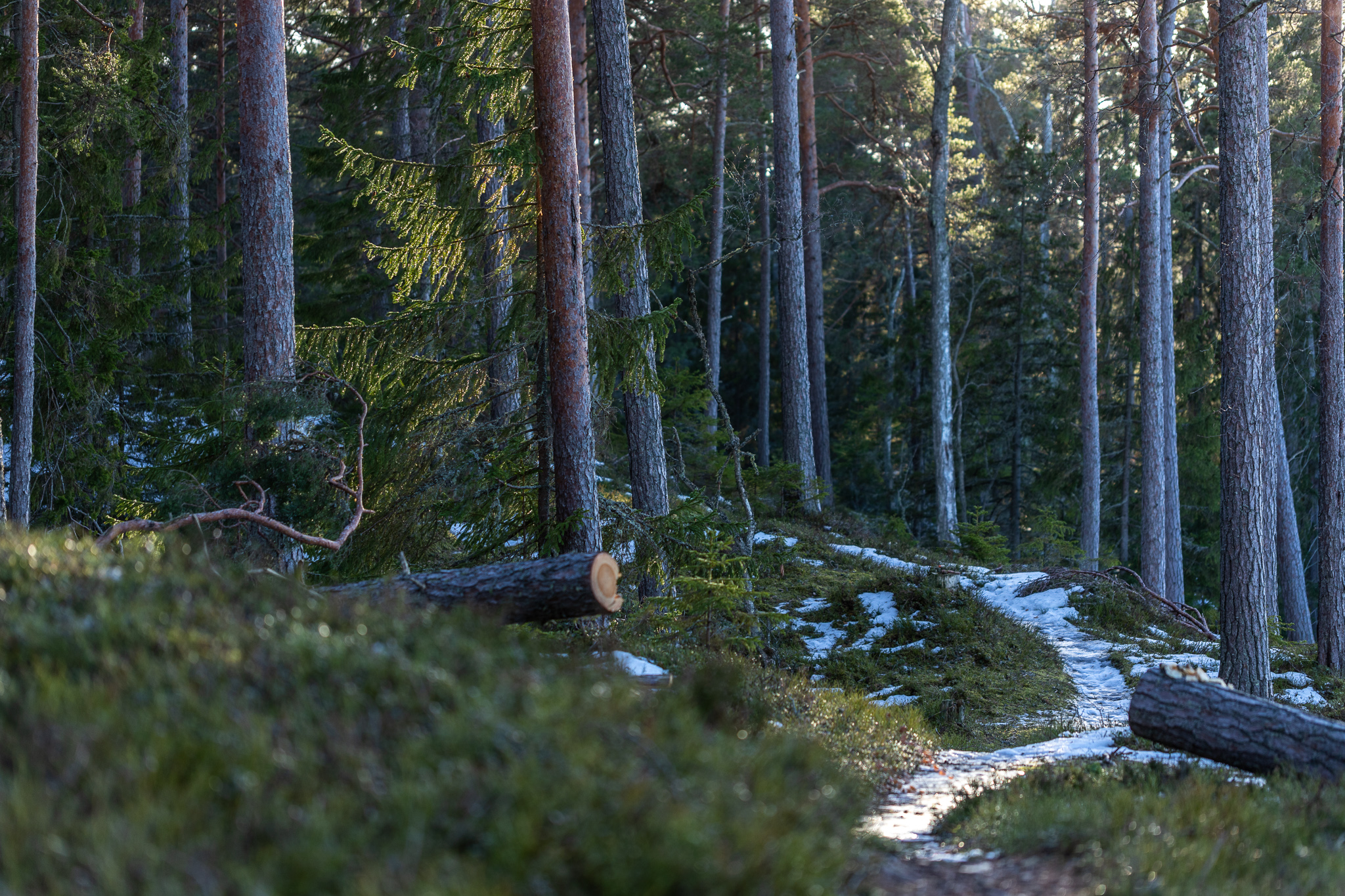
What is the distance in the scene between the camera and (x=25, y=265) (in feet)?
44.3

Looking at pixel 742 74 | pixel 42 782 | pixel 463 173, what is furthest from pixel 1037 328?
pixel 42 782

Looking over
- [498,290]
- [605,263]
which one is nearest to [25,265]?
[498,290]

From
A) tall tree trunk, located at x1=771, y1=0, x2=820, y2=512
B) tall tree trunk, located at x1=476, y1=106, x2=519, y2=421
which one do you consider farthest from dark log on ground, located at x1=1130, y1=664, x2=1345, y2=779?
tall tree trunk, located at x1=771, y1=0, x2=820, y2=512

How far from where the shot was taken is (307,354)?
9.97 metres

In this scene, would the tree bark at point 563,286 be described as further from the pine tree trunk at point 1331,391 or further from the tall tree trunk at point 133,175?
the tall tree trunk at point 133,175

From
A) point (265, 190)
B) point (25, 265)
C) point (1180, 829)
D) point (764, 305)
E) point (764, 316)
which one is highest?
point (764, 305)

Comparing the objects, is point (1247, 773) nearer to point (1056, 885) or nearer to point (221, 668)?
point (1056, 885)

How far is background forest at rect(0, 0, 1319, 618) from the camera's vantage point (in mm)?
9453

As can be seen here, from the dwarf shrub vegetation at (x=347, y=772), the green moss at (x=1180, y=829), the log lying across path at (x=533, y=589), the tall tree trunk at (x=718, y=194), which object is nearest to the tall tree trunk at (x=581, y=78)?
the tall tree trunk at (x=718, y=194)

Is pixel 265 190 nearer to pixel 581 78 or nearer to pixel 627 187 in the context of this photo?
pixel 627 187

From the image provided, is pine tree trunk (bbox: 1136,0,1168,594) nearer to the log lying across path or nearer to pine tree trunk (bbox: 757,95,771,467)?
pine tree trunk (bbox: 757,95,771,467)

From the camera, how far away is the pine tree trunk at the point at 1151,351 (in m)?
17.4

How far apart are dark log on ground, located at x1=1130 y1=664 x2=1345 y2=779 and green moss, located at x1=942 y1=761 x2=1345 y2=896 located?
0.19 metres

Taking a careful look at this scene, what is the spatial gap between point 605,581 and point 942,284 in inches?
746
